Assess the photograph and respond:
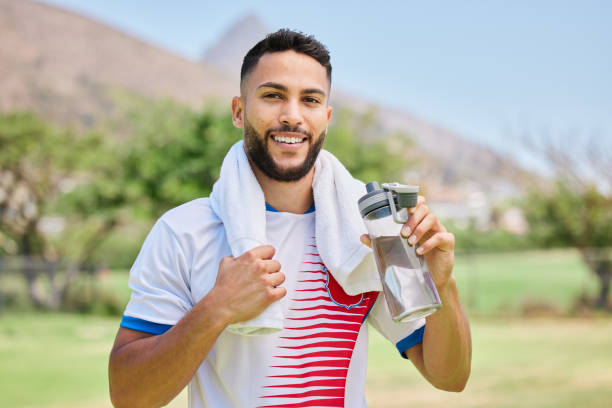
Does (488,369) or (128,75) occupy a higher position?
(128,75)

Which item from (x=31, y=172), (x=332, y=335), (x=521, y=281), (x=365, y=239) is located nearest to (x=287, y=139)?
(x=365, y=239)

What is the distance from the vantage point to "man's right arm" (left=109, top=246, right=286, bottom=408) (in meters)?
1.44

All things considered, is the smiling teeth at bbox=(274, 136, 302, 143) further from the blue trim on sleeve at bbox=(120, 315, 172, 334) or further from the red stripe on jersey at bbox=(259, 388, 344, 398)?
the red stripe on jersey at bbox=(259, 388, 344, 398)

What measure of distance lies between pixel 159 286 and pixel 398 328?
0.74 meters

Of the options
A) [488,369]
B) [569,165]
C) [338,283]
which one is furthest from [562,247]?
[338,283]

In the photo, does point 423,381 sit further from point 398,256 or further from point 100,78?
point 100,78

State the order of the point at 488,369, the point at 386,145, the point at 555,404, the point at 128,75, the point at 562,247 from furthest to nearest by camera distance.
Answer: the point at 128,75 → the point at 386,145 → the point at 562,247 → the point at 488,369 → the point at 555,404

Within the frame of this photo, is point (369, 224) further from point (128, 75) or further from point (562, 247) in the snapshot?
point (128, 75)

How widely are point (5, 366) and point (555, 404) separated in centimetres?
862

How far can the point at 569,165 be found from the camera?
58.9 ft

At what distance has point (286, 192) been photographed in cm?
183

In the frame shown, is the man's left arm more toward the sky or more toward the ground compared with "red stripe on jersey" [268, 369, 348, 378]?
more toward the sky

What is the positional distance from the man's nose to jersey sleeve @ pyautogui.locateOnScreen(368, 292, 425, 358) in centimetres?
59

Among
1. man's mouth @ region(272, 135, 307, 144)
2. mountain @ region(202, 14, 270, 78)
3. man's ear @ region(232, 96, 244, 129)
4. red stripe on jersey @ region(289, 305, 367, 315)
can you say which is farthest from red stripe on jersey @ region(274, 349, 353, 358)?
mountain @ region(202, 14, 270, 78)
